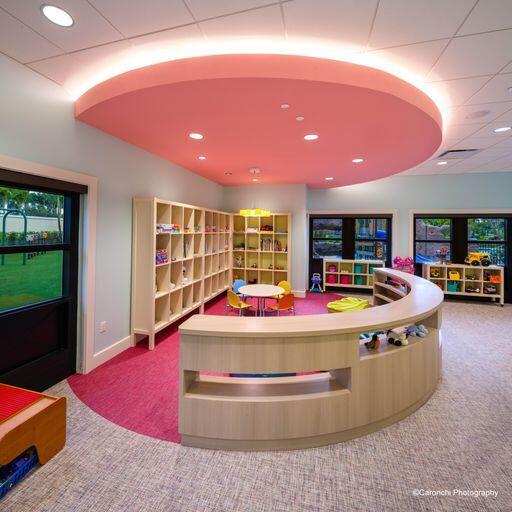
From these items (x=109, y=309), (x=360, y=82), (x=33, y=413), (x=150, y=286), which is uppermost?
(x=360, y=82)

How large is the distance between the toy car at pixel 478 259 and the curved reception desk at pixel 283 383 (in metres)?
5.73

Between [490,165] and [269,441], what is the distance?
23.0ft

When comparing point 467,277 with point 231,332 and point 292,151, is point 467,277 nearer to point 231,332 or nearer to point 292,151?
point 292,151

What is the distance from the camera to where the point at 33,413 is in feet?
6.05

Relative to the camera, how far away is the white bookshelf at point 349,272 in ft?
23.7

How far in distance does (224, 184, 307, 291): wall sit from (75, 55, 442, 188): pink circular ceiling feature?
2435mm

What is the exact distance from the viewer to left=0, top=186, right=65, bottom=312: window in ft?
8.09

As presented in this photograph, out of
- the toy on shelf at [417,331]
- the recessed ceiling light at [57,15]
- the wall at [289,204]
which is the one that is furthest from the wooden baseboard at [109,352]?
the wall at [289,204]

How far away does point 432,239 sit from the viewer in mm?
7074

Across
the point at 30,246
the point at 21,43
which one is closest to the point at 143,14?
the point at 21,43

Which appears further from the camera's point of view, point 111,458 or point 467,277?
point 467,277

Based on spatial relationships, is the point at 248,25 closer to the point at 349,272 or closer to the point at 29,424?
the point at 29,424

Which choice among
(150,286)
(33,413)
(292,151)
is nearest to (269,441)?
(33,413)

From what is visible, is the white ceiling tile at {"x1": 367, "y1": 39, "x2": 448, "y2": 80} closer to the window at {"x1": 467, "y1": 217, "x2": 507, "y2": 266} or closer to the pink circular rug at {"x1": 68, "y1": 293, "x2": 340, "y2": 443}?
the pink circular rug at {"x1": 68, "y1": 293, "x2": 340, "y2": 443}
